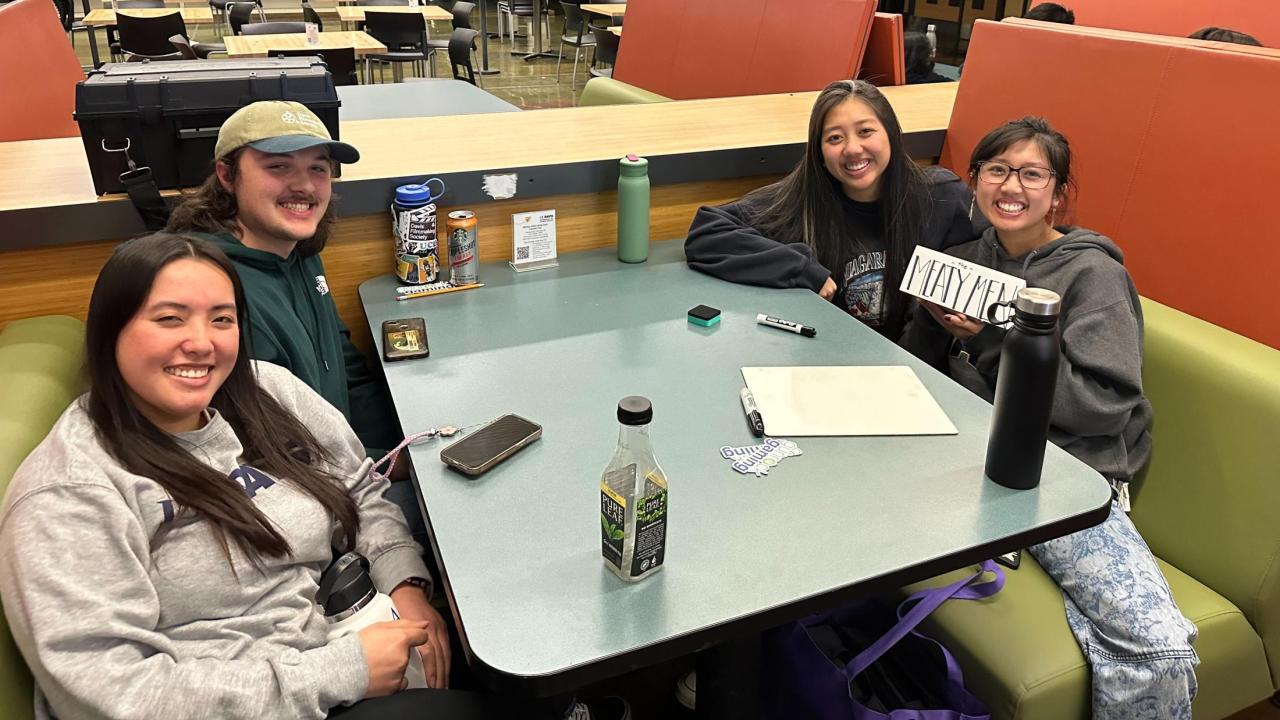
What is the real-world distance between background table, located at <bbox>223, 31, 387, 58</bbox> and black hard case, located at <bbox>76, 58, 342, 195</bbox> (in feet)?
12.4

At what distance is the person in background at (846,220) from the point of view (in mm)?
2066

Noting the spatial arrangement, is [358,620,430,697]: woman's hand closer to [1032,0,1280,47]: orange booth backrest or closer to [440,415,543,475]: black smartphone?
[440,415,543,475]: black smartphone

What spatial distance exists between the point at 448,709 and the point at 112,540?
0.49 metres

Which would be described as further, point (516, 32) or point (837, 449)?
point (516, 32)

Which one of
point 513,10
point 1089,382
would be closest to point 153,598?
point 1089,382

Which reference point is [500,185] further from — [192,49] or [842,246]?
[192,49]

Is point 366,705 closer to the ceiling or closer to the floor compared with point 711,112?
closer to the floor

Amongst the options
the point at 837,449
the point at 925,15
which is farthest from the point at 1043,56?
the point at 925,15

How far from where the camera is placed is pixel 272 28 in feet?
21.2

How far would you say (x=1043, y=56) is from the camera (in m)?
2.36

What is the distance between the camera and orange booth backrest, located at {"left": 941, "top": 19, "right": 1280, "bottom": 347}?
72.9 inches

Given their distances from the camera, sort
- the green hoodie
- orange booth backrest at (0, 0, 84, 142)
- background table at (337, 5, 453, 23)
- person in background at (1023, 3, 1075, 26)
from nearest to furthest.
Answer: the green hoodie < orange booth backrest at (0, 0, 84, 142) < person in background at (1023, 3, 1075, 26) < background table at (337, 5, 453, 23)

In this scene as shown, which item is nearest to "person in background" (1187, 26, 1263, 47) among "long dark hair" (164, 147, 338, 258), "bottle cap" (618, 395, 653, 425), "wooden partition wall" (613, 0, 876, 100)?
"wooden partition wall" (613, 0, 876, 100)

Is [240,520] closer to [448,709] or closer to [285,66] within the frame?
[448,709]
